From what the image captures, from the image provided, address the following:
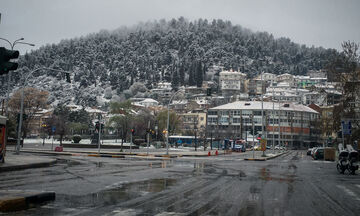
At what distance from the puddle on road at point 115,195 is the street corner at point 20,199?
0.54m

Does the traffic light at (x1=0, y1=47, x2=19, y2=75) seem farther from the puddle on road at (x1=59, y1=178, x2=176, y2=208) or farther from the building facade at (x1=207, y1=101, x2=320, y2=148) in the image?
the building facade at (x1=207, y1=101, x2=320, y2=148)

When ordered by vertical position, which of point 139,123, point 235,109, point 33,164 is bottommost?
point 33,164

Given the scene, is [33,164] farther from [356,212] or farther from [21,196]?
[356,212]

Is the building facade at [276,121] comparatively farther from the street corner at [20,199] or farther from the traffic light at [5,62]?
the street corner at [20,199]

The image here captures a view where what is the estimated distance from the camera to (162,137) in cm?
9788

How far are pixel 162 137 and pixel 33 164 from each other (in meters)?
78.0

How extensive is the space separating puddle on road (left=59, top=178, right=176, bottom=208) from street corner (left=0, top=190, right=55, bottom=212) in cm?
54

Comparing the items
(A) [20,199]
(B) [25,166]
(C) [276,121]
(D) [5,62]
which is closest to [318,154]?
(B) [25,166]

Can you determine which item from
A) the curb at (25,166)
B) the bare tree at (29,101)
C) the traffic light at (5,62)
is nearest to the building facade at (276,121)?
the bare tree at (29,101)

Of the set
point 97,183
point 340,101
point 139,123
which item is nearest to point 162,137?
point 139,123

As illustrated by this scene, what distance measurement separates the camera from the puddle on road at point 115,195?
844cm

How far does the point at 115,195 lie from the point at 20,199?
2.65 meters

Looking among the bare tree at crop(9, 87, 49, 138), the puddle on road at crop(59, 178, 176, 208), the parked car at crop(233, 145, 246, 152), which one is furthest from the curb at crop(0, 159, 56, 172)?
the bare tree at crop(9, 87, 49, 138)

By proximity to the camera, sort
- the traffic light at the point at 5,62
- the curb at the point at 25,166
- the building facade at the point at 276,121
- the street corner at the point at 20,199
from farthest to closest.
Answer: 1. the building facade at the point at 276,121
2. the curb at the point at 25,166
3. the traffic light at the point at 5,62
4. the street corner at the point at 20,199
